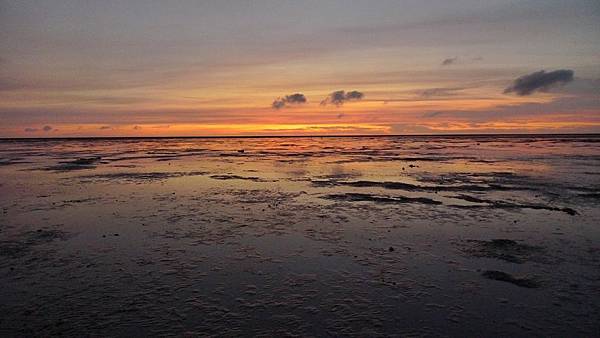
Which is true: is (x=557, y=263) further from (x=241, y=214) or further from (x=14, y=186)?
(x=14, y=186)

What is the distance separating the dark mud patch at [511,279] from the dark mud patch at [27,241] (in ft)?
37.8

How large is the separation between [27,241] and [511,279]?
507 inches

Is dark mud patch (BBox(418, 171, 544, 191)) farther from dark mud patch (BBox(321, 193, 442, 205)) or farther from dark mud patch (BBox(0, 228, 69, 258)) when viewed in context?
dark mud patch (BBox(0, 228, 69, 258))

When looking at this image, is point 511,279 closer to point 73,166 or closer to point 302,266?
point 302,266

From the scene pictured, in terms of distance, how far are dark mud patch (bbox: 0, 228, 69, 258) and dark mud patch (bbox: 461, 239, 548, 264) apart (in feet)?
38.6

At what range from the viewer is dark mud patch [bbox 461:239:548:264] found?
9.95 meters

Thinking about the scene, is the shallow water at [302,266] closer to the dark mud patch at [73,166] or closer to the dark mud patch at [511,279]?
the dark mud patch at [511,279]

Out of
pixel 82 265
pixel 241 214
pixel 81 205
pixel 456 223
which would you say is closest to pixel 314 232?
pixel 241 214

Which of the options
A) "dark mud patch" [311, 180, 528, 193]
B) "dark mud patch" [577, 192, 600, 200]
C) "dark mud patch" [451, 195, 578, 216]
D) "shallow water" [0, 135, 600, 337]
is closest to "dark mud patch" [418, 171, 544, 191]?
"dark mud patch" [311, 180, 528, 193]

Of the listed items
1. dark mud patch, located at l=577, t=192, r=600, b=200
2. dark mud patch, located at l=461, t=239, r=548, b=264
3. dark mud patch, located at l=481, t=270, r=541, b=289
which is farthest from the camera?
dark mud patch, located at l=577, t=192, r=600, b=200

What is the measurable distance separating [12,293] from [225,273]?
4.14m

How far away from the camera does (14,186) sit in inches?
950

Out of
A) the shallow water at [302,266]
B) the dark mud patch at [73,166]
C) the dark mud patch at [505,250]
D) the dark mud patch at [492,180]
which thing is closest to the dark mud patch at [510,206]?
the shallow water at [302,266]

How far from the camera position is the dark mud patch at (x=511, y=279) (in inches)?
325
